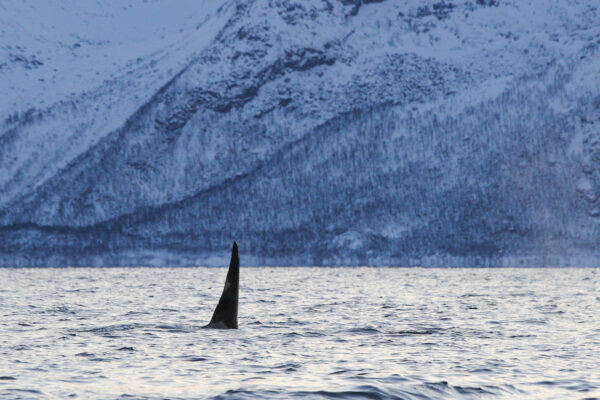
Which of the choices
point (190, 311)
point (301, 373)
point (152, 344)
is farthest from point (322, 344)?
point (190, 311)

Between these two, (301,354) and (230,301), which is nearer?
(301,354)

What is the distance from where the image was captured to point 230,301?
41.4 meters

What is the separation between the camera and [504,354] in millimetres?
32500

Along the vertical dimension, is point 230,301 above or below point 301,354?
above

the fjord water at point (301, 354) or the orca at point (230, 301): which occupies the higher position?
the orca at point (230, 301)

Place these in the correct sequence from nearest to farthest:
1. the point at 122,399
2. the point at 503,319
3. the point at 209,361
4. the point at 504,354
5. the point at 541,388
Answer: the point at 122,399 → the point at 541,388 → the point at 209,361 → the point at 504,354 → the point at 503,319

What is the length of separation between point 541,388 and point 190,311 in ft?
112

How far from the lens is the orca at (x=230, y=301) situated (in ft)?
132

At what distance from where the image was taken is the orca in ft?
132

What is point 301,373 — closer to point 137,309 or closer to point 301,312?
point 301,312

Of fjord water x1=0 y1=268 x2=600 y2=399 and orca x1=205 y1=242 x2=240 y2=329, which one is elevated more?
orca x1=205 y1=242 x2=240 y2=329

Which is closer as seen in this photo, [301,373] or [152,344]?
[301,373]

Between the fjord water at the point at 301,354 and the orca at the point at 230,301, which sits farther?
the orca at the point at 230,301

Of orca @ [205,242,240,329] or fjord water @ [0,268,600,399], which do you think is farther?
orca @ [205,242,240,329]
